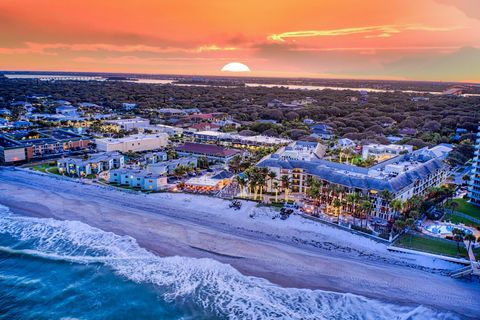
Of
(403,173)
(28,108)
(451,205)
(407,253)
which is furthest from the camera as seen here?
(28,108)

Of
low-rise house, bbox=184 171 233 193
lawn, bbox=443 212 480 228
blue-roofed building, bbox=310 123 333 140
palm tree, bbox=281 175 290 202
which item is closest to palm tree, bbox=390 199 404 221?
lawn, bbox=443 212 480 228

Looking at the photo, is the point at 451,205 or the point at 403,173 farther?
the point at 403,173

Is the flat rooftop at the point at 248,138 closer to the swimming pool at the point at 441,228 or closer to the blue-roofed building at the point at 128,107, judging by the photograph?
the swimming pool at the point at 441,228

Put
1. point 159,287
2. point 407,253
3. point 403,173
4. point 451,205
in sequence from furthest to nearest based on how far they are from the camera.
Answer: point 403,173, point 451,205, point 407,253, point 159,287

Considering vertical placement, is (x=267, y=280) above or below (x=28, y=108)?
below

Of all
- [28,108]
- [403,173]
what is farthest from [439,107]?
[28,108]

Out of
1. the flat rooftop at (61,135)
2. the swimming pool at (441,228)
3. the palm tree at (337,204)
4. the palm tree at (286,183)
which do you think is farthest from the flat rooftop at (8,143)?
the swimming pool at (441,228)

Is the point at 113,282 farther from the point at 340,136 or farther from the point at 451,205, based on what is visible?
the point at 340,136
